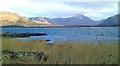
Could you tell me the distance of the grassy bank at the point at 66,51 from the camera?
6.70 meters

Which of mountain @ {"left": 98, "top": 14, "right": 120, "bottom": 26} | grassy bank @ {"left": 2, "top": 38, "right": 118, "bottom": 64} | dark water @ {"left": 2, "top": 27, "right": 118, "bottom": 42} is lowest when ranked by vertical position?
grassy bank @ {"left": 2, "top": 38, "right": 118, "bottom": 64}

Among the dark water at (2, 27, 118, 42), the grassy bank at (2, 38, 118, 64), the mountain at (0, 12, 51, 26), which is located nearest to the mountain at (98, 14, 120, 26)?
the dark water at (2, 27, 118, 42)

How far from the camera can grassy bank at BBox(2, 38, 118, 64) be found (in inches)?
264

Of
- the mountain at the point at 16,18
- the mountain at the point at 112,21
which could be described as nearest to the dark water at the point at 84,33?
the mountain at the point at 112,21

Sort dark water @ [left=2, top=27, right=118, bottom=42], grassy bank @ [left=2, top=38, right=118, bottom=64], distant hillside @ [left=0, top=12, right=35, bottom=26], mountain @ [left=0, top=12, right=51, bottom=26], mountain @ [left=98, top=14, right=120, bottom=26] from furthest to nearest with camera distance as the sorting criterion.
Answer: mountain @ [left=0, top=12, right=51, bottom=26] → distant hillside @ [left=0, top=12, right=35, bottom=26] → dark water @ [left=2, top=27, right=118, bottom=42] → mountain @ [left=98, top=14, right=120, bottom=26] → grassy bank @ [left=2, top=38, right=118, bottom=64]

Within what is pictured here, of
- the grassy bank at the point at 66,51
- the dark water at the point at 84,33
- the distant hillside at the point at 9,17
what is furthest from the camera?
the distant hillside at the point at 9,17

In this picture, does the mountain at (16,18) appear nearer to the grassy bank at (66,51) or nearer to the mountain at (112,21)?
the grassy bank at (66,51)

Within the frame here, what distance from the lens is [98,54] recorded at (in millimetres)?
7137

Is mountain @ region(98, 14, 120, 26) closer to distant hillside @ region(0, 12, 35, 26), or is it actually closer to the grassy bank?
the grassy bank

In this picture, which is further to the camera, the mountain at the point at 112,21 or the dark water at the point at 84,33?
the dark water at the point at 84,33

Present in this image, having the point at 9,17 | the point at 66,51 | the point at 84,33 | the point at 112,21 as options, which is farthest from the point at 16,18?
the point at 112,21

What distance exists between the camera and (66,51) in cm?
724

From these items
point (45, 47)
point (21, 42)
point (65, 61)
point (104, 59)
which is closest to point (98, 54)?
point (104, 59)

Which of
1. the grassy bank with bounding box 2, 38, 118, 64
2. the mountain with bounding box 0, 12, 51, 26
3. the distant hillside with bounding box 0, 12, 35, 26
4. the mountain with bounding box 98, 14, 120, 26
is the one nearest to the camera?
Result: the grassy bank with bounding box 2, 38, 118, 64
